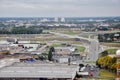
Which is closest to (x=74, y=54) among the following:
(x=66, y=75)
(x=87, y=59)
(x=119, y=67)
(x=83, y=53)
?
(x=83, y=53)

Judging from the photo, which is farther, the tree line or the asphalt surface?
the tree line

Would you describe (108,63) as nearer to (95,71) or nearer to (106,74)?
(95,71)

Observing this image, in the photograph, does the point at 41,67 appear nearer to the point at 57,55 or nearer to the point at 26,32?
the point at 57,55

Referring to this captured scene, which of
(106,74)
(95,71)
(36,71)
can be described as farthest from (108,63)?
(36,71)

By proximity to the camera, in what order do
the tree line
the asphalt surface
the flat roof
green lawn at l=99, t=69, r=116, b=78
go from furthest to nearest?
the tree line
the asphalt surface
green lawn at l=99, t=69, r=116, b=78
the flat roof

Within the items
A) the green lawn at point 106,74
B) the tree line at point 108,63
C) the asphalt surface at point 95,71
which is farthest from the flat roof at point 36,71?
the tree line at point 108,63

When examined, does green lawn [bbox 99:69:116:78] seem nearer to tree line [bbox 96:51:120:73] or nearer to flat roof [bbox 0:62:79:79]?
tree line [bbox 96:51:120:73]

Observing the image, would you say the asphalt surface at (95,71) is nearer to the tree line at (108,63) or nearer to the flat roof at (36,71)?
the tree line at (108,63)

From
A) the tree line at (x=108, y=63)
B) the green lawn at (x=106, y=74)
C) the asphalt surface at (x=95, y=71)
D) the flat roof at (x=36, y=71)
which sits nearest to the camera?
the flat roof at (x=36, y=71)

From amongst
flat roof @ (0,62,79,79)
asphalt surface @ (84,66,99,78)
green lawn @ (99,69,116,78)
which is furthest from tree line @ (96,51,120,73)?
flat roof @ (0,62,79,79)
